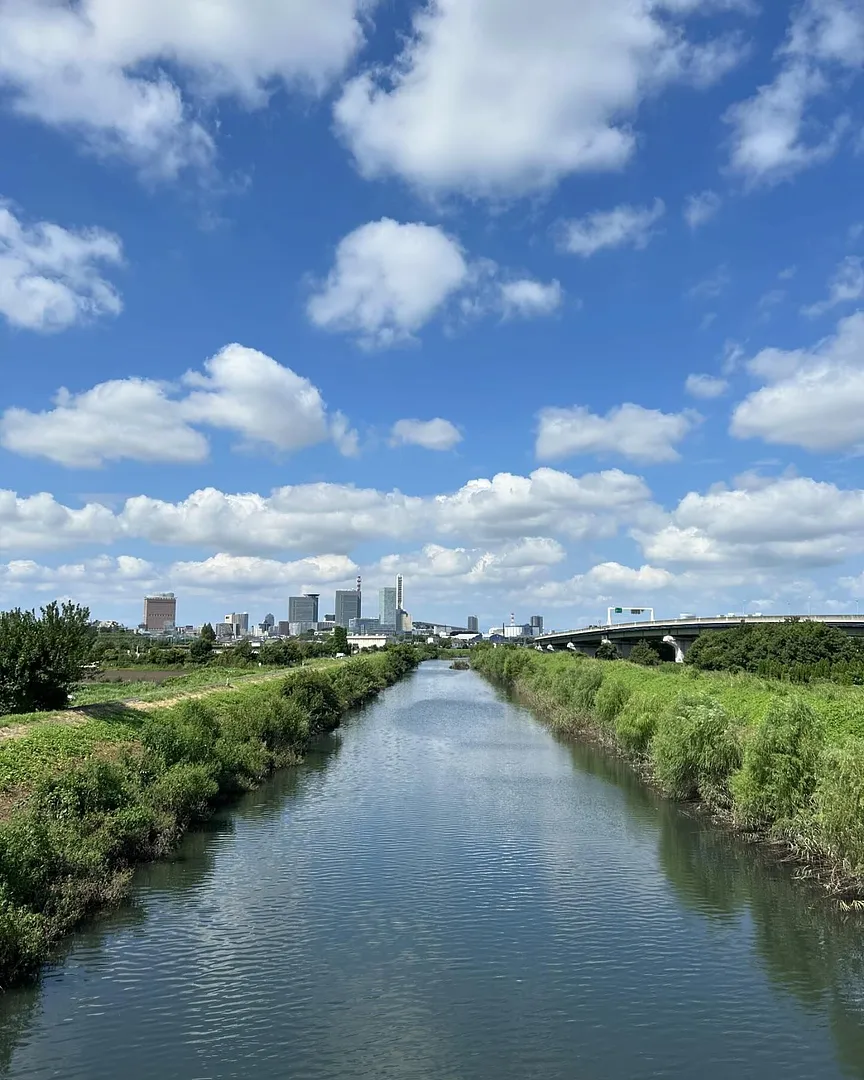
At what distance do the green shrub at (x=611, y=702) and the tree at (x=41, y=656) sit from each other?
119ft

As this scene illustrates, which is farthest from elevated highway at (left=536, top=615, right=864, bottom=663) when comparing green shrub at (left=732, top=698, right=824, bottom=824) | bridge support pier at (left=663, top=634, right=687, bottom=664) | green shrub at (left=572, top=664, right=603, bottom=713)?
green shrub at (left=732, top=698, right=824, bottom=824)

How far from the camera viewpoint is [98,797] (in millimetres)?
30547

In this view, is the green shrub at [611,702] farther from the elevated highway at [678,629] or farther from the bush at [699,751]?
the elevated highway at [678,629]

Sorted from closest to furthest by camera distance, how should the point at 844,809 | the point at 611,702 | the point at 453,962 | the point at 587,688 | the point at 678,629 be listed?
the point at 453,962, the point at 844,809, the point at 611,702, the point at 587,688, the point at 678,629

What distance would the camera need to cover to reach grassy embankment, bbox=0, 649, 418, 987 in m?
22.8

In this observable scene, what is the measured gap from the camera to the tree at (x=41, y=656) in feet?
143

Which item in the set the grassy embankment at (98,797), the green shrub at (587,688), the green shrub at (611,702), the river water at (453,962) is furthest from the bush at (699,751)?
the green shrub at (587,688)

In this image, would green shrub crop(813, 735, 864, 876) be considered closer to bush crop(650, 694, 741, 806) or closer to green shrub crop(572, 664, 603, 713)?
bush crop(650, 694, 741, 806)

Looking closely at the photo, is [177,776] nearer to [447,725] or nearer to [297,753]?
[297,753]

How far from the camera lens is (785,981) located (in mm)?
22703

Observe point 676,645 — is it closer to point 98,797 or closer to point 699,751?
point 699,751

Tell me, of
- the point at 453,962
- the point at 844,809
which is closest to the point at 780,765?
the point at 844,809

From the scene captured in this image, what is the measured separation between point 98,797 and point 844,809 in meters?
25.3

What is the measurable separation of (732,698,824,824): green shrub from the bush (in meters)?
3.86
